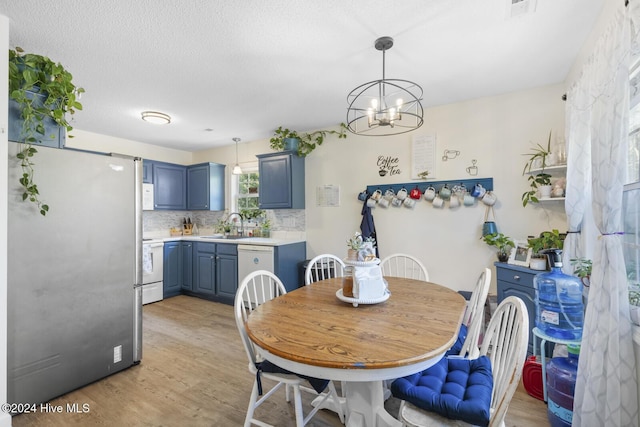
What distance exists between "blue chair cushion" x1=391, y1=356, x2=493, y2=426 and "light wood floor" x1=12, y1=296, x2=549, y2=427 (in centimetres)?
71

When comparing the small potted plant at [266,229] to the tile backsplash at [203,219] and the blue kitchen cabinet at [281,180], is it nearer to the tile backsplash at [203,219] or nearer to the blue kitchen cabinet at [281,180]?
the tile backsplash at [203,219]

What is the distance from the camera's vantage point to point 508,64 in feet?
7.93

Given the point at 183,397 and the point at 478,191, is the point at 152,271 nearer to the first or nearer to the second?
the point at 183,397

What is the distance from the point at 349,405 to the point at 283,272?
2.59 meters

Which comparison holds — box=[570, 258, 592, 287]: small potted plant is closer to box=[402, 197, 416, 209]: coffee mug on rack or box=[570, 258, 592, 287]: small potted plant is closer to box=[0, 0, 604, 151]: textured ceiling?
box=[0, 0, 604, 151]: textured ceiling

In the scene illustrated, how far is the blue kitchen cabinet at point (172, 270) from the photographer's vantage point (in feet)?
14.7

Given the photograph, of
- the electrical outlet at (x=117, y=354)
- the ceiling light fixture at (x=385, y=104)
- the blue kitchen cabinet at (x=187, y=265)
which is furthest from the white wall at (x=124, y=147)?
the ceiling light fixture at (x=385, y=104)

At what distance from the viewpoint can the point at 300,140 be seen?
407 cm

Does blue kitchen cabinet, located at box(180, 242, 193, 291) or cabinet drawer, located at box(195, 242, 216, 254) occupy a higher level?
cabinet drawer, located at box(195, 242, 216, 254)

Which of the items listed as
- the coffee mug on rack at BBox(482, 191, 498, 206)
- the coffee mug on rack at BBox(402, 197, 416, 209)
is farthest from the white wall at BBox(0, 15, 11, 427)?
the coffee mug on rack at BBox(482, 191, 498, 206)

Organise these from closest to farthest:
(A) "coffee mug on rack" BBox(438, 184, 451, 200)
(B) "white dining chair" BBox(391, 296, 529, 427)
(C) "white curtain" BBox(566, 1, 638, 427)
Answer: (B) "white dining chair" BBox(391, 296, 529, 427) → (C) "white curtain" BBox(566, 1, 638, 427) → (A) "coffee mug on rack" BBox(438, 184, 451, 200)

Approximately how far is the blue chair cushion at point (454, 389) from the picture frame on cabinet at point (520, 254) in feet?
4.97

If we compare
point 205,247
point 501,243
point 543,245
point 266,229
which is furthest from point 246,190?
point 543,245

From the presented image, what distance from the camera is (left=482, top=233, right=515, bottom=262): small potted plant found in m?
2.73
